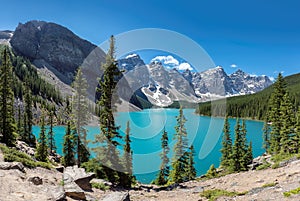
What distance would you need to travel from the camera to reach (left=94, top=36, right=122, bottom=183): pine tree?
16312 mm

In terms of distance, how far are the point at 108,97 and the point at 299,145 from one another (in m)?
25.7

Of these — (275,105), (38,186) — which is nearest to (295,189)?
(38,186)

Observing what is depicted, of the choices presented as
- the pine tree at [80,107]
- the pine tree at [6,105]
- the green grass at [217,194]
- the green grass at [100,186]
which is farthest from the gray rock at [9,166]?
the pine tree at [6,105]

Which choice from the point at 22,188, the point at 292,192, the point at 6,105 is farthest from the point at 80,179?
the point at 6,105

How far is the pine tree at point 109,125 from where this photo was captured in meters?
16.3

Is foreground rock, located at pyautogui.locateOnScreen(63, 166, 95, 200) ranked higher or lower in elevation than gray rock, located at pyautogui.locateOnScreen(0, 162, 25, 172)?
lower

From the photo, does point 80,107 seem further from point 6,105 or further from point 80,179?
point 6,105

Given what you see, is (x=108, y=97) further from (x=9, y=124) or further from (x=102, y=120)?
(x=9, y=124)

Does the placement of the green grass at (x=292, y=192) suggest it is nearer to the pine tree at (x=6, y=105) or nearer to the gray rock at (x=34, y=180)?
the gray rock at (x=34, y=180)

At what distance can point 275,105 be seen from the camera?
107 ft

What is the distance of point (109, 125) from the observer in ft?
56.1

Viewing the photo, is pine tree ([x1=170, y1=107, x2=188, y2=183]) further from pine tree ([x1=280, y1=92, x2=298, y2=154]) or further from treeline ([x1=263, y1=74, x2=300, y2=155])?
pine tree ([x1=280, y1=92, x2=298, y2=154])

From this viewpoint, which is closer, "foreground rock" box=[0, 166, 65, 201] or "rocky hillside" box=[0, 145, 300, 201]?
"foreground rock" box=[0, 166, 65, 201]

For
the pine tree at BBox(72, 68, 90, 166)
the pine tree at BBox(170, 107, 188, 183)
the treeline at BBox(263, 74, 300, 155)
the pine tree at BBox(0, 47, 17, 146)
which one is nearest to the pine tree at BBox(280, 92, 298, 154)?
the treeline at BBox(263, 74, 300, 155)
